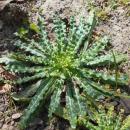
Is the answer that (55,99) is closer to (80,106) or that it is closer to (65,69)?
(80,106)

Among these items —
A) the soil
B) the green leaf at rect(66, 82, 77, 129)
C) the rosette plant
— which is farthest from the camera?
the soil

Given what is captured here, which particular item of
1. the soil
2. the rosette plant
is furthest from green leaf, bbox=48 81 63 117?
the soil

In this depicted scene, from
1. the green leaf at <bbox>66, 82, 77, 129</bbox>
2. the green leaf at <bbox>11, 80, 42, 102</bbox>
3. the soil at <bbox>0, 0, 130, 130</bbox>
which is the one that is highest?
the soil at <bbox>0, 0, 130, 130</bbox>

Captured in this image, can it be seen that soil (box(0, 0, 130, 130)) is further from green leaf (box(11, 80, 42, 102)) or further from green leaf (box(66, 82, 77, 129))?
green leaf (box(66, 82, 77, 129))

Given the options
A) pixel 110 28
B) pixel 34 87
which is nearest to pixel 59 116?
pixel 34 87

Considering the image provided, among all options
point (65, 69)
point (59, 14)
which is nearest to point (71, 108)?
point (65, 69)

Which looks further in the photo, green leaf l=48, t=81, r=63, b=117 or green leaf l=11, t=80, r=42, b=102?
green leaf l=11, t=80, r=42, b=102

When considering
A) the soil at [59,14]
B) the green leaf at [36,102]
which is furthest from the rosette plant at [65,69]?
the soil at [59,14]

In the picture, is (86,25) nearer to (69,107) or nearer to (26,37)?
(26,37)

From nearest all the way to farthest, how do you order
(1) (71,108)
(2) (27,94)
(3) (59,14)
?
(1) (71,108) → (2) (27,94) → (3) (59,14)

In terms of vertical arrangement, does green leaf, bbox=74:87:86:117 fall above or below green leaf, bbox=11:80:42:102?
below
